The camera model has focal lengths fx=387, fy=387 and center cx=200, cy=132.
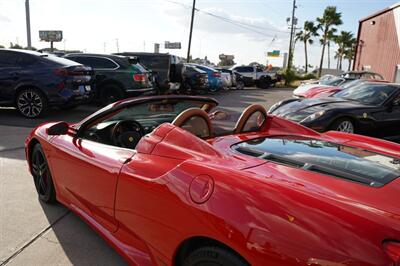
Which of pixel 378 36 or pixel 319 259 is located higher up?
pixel 378 36

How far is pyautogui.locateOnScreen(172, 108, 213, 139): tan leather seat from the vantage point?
2.73 meters

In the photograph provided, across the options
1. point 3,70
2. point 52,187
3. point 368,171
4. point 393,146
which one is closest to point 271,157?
point 368,171

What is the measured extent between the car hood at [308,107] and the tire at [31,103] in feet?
17.5

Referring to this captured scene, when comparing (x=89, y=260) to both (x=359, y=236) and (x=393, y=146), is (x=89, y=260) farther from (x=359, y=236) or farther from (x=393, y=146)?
(x=393, y=146)

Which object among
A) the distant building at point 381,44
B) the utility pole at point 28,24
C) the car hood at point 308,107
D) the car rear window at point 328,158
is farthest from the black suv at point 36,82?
the distant building at point 381,44

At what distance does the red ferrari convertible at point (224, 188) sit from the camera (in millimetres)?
1600

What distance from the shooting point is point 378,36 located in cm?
2881

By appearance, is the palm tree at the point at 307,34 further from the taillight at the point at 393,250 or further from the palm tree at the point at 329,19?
the taillight at the point at 393,250

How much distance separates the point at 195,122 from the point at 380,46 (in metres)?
29.1

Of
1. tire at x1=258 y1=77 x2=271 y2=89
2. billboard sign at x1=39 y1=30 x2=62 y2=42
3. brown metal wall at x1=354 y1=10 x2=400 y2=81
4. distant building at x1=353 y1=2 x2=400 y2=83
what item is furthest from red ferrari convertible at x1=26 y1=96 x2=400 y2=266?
billboard sign at x1=39 y1=30 x2=62 y2=42

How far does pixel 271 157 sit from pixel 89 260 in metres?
1.58

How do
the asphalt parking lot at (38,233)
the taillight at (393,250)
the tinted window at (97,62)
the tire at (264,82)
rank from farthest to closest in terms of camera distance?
the tire at (264,82), the tinted window at (97,62), the asphalt parking lot at (38,233), the taillight at (393,250)

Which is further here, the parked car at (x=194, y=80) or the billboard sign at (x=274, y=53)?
the billboard sign at (x=274, y=53)

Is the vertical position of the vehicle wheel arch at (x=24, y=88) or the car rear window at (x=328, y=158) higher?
the car rear window at (x=328, y=158)
